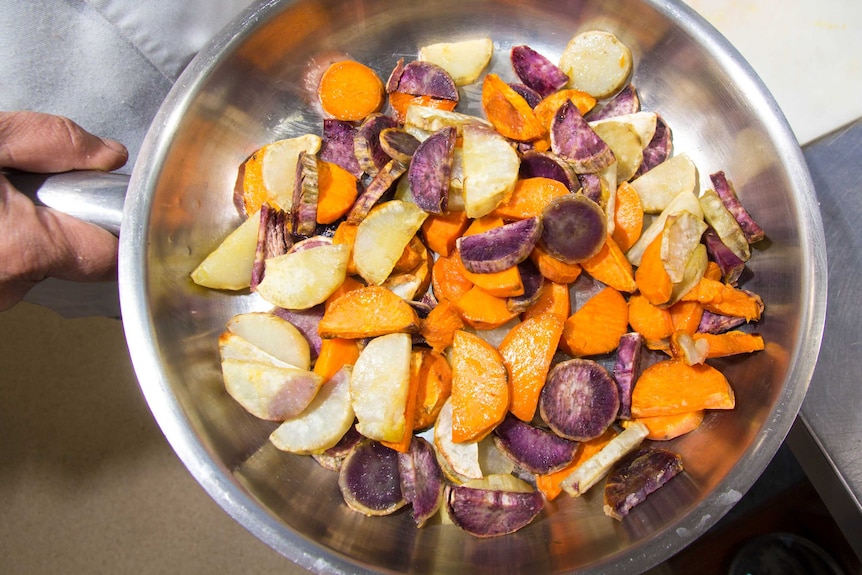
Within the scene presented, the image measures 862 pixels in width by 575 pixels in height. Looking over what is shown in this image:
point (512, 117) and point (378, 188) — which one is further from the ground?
point (512, 117)

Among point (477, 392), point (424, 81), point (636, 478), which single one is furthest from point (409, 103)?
point (636, 478)

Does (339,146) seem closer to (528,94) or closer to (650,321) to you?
(528,94)

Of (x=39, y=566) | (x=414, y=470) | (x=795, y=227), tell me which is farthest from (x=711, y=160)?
(x=39, y=566)

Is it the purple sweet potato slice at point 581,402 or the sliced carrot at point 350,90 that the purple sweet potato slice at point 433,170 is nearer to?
the sliced carrot at point 350,90

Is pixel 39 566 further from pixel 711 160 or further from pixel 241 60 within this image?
pixel 711 160

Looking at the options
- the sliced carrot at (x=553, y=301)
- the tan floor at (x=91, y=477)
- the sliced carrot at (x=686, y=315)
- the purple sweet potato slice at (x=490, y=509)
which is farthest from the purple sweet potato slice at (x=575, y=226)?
the tan floor at (x=91, y=477)

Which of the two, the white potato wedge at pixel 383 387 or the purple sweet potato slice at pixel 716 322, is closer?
the white potato wedge at pixel 383 387
